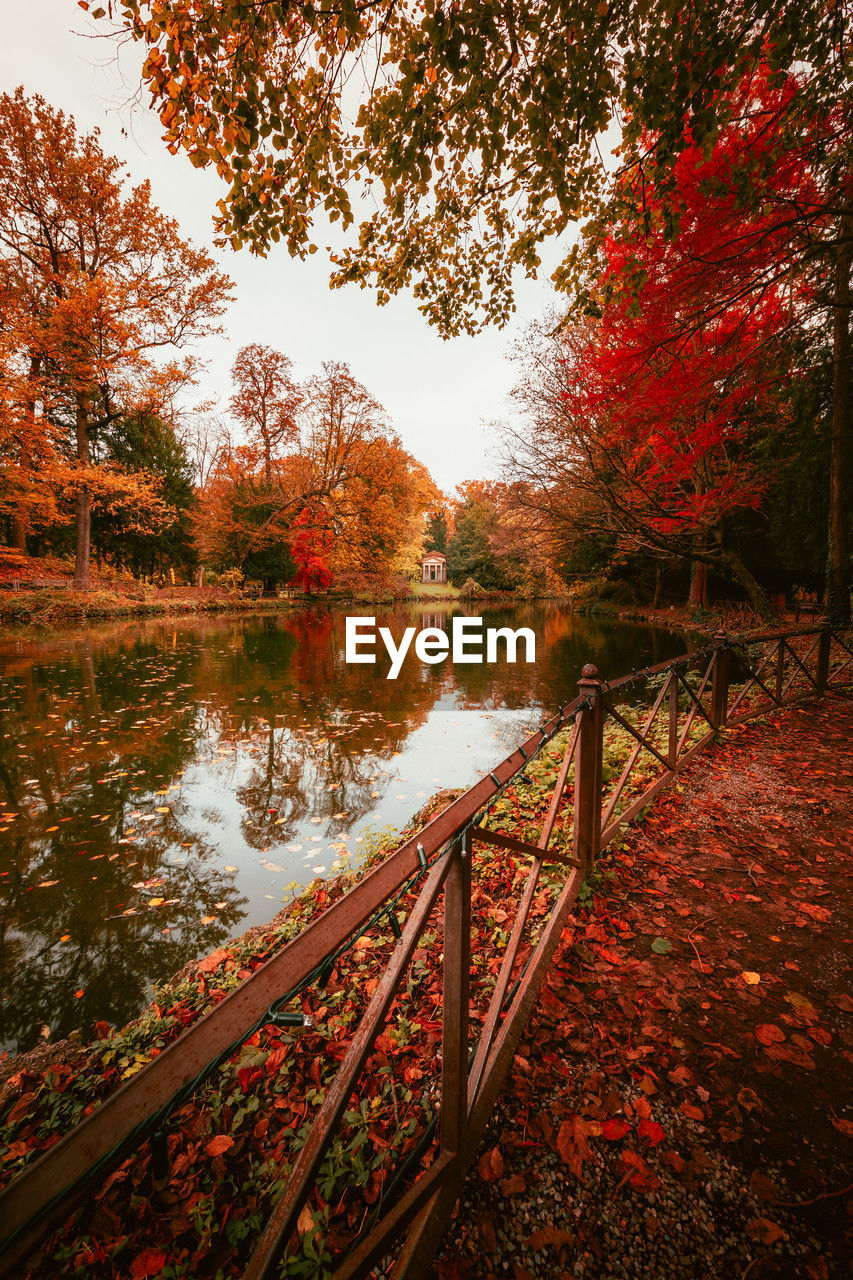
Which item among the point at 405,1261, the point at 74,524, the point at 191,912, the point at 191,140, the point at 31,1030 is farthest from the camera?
the point at 74,524

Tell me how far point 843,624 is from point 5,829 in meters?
13.8

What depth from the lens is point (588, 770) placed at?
3.35m

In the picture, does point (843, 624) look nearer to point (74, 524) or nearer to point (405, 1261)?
point (405, 1261)

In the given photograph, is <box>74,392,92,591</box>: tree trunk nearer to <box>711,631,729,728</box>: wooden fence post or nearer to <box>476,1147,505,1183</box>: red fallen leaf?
<box>711,631,729,728</box>: wooden fence post

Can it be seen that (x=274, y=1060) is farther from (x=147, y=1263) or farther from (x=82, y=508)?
(x=82, y=508)

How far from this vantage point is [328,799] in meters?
5.91

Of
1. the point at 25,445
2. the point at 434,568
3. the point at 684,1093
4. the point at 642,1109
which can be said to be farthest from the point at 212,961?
the point at 434,568

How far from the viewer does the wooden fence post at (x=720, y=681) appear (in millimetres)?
5992

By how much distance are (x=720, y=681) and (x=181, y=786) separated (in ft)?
23.6

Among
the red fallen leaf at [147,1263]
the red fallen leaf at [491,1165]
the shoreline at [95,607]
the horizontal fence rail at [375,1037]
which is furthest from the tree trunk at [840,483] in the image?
the shoreline at [95,607]

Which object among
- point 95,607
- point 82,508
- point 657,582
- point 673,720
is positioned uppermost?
point 82,508

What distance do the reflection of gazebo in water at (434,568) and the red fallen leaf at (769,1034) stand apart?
215ft

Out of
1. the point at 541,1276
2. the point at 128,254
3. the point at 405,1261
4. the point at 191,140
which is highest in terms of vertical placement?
the point at 128,254

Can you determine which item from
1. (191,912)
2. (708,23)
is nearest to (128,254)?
(708,23)
